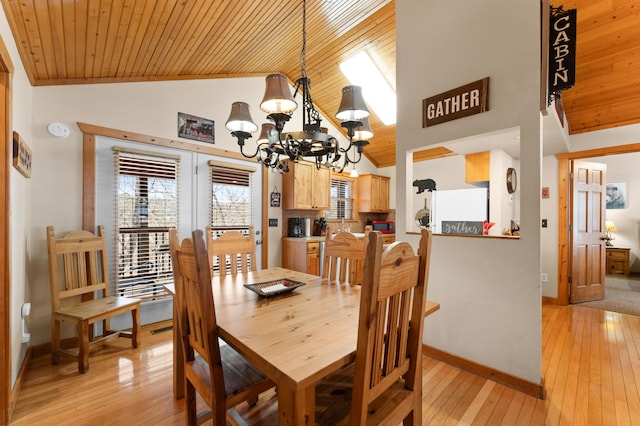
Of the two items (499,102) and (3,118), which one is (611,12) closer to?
(499,102)

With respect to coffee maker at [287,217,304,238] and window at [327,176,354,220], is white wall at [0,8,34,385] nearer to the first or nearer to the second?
coffee maker at [287,217,304,238]

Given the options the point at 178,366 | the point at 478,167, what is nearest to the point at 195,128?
the point at 178,366

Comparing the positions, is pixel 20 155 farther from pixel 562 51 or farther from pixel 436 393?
pixel 562 51

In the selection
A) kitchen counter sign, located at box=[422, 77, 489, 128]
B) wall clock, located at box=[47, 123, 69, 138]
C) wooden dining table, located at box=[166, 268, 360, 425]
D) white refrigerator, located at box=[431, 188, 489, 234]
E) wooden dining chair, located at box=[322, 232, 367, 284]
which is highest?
kitchen counter sign, located at box=[422, 77, 489, 128]

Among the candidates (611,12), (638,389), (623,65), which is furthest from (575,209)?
(638,389)

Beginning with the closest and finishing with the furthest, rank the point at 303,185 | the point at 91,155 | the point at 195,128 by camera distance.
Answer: the point at 91,155, the point at 195,128, the point at 303,185

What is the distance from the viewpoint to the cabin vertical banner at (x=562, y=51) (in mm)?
2000

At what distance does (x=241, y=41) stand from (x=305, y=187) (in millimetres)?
2202

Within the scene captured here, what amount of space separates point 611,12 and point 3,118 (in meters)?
4.84

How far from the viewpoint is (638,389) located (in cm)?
201

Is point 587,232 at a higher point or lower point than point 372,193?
lower

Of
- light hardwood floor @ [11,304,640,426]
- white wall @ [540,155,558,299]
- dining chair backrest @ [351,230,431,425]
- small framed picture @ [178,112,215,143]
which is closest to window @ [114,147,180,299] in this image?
small framed picture @ [178,112,215,143]

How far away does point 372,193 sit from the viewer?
5.72 meters

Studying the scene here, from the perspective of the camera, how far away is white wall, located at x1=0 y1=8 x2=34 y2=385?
71.9 inches
